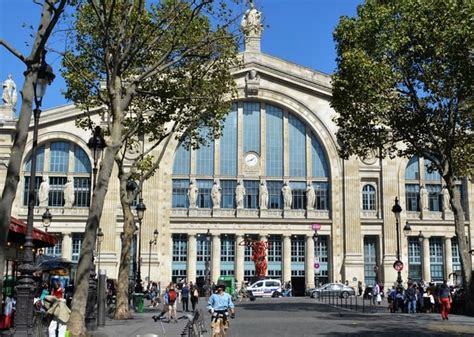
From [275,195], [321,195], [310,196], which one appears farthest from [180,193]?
[321,195]

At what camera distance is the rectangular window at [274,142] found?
191 feet

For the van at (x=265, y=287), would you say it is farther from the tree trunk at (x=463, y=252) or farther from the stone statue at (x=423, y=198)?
the tree trunk at (x=463, y=252)

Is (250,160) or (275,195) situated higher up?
(250,160)

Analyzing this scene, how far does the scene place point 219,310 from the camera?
49.5 feet

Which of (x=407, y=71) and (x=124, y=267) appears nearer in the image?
(x=124, y=267)

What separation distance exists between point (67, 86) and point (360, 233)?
35247 mm

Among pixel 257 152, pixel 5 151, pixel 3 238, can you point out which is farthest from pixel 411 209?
pixel 3 238

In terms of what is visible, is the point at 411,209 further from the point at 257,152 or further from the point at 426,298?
the point at 426,298

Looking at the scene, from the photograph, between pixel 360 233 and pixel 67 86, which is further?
pixel 360 233

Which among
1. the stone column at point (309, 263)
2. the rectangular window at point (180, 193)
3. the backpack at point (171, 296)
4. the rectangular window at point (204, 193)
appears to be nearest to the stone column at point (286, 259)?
the stone column at point (309, 263)

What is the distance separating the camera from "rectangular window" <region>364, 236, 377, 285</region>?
188 ft

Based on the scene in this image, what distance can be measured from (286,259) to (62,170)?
863 inches

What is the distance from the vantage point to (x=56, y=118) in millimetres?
56312

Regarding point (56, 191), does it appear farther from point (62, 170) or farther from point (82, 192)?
point (82, 192)
